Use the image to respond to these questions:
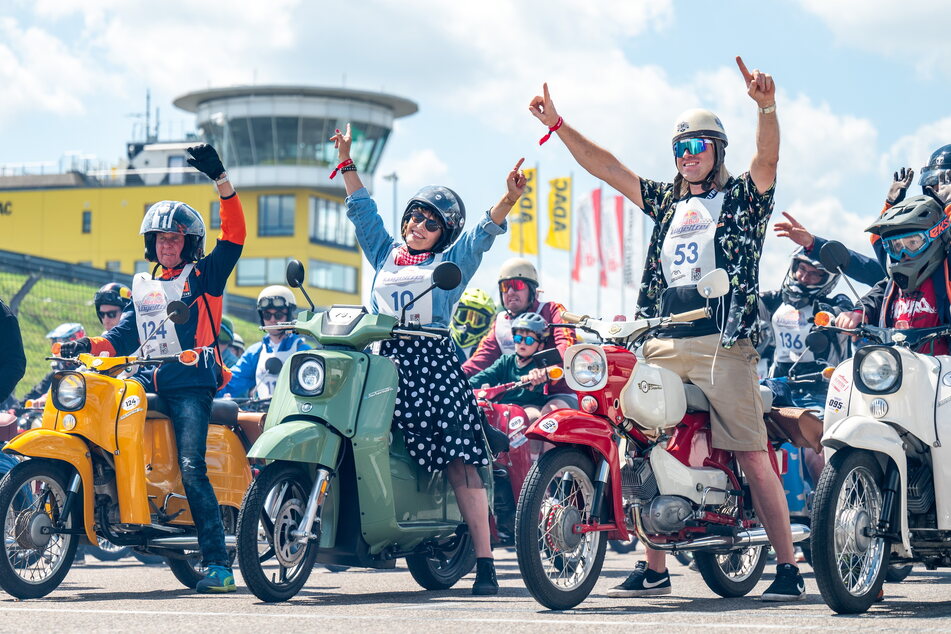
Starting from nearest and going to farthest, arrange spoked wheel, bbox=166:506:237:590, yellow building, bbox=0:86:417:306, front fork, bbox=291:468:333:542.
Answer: front fork, bbox=291:468:333:542 → spoked wheel, bbox=166:506:237:590 → yellow building, bbox=0:86:417:306

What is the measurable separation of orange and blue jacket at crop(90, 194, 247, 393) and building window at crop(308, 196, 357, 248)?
Answer: 7303 centimetres

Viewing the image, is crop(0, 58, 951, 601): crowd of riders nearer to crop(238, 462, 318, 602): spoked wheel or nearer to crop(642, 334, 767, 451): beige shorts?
crop(642, 334, 767, 451): beige shorts

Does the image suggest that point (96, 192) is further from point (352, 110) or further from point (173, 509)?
point (173, 509)

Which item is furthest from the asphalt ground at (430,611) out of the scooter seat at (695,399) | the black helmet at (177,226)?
the black helmet at (177,226)

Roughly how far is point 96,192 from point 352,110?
16.2 m

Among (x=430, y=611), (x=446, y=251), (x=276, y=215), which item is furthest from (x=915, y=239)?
(x=276, y=215)

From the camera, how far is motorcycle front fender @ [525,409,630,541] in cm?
682

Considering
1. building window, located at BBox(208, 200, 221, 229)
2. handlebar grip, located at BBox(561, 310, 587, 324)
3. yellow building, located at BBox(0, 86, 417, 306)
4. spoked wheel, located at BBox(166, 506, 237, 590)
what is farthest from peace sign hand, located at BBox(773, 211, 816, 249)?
building window, located at BBox(208, 200, 221, 229)

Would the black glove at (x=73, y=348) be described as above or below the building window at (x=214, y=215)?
below

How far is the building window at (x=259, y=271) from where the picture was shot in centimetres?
8094

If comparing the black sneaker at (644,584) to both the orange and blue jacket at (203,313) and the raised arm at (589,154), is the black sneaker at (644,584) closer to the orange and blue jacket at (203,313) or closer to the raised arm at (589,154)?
the raised arm at (589,154)

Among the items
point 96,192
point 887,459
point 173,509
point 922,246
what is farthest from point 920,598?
point 96,192

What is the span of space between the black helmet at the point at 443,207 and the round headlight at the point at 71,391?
6.21 feet

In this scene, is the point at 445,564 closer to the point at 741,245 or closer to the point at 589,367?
the point at 589,367
